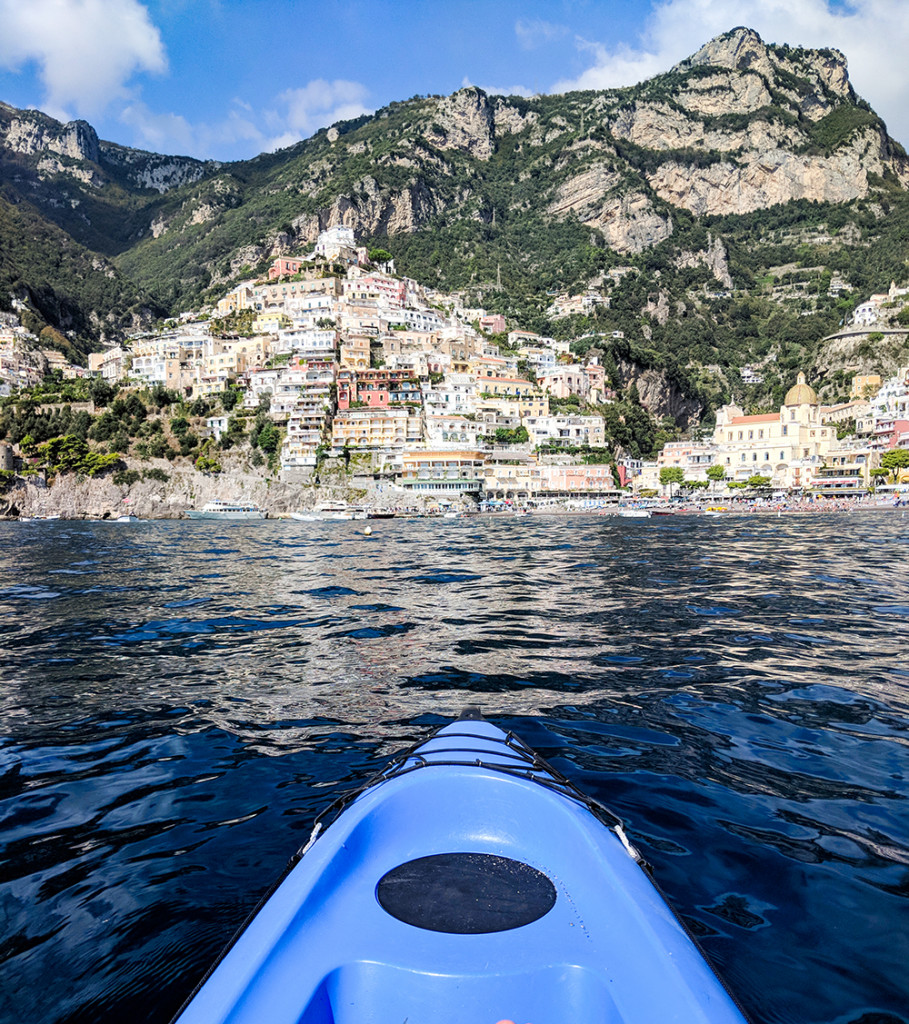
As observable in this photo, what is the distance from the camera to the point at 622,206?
147000 millimetres

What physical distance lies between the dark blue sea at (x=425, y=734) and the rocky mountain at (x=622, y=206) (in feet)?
338

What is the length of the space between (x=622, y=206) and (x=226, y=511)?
127 metres

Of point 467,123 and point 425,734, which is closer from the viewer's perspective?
point 425,734

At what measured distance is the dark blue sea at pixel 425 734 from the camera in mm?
2879

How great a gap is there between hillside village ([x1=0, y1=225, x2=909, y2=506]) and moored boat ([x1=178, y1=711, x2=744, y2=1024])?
63856 millimetres

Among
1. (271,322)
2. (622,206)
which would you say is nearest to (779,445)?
(271,322)

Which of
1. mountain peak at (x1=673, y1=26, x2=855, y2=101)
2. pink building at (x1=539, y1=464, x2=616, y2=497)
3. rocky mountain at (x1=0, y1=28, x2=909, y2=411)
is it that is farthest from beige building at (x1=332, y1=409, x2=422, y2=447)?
mountain peak at (x1=673, y1=26, x2=855, y2=101)

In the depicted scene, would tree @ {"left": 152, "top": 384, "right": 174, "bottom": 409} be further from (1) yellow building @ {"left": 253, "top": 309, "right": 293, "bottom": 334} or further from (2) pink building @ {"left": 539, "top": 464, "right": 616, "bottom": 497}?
(2) pink building @ {"left": 539, "top": 464, "right": 616, "bottom": 497}

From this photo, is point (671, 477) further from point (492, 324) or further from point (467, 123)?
point (467, 123)

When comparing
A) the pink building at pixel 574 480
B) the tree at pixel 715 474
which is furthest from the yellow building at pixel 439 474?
the tree at pixel 715 474

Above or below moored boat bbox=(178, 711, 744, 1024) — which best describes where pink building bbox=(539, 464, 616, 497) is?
above

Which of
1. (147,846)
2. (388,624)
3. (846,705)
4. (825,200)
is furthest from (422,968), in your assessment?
(825,200)

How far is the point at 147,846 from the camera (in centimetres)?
375

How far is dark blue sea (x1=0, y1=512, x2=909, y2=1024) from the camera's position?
2.88m
